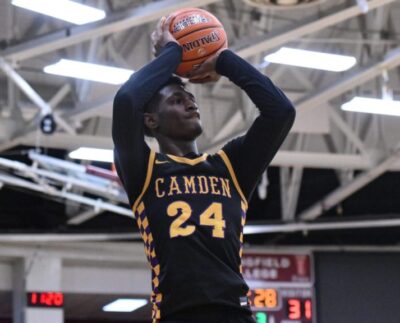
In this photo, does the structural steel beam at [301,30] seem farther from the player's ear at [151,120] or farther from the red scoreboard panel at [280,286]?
the player's ear at [151,120]

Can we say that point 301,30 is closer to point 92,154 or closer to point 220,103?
point 220,103

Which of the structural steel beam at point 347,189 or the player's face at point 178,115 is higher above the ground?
the structural steel beam at point 347,189

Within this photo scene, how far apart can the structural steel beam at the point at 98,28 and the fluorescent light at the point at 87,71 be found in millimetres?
224

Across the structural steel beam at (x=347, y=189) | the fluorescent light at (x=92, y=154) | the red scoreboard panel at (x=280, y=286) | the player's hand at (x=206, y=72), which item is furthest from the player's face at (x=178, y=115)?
the red scoreboard panel at (x=280, y=286)

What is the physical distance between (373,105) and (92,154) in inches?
140

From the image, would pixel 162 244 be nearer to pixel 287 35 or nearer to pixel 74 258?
pixel 287 35

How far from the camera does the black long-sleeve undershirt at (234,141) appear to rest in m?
3.43

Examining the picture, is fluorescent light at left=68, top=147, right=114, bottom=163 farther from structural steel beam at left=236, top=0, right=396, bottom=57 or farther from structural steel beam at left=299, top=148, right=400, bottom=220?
structural steel beam at left=299, top=148, right=400, bottom=220

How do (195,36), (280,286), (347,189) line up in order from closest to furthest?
1. (195,36)
2. (347,189)
3. (280,286)

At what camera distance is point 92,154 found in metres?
13.8

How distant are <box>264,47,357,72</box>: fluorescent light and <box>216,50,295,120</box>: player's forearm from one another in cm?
793

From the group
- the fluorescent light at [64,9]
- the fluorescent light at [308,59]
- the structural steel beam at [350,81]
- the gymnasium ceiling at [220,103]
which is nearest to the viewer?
the fluorescent light at [64,9]

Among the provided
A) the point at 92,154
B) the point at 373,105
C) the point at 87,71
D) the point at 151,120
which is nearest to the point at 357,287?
the point at 373,105

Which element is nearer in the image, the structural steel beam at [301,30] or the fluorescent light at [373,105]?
the structural steel beam at [301,30]
